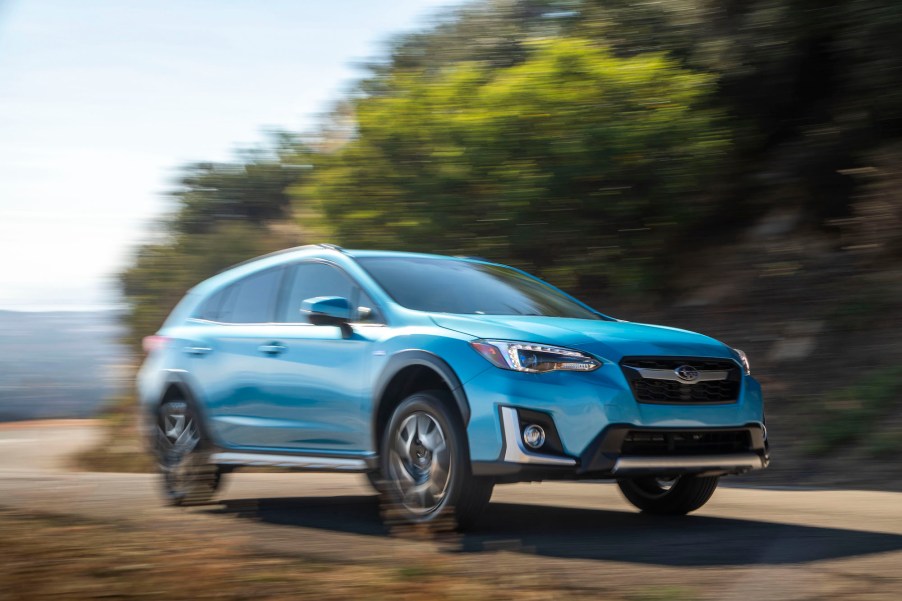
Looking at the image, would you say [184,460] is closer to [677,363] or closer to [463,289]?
[463,289]

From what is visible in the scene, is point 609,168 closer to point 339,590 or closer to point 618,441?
point 618,441

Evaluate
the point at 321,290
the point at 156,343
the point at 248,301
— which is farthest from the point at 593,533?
the point at 156,343

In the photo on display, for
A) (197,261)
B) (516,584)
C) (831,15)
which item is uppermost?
(831,15)

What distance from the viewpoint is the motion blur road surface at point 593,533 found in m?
5.27

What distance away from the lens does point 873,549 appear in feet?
20.1

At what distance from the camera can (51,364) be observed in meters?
7.38

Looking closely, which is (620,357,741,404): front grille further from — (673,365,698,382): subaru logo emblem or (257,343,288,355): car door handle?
(257,343,288,355): car door handle

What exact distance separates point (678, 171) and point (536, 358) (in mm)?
9109

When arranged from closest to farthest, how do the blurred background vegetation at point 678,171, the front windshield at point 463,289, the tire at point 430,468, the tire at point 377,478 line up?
the tire at point 430,468 < the tire at point 377,478 < the front windshield at point 463,289 < the blurred background vegetation at point 678,171

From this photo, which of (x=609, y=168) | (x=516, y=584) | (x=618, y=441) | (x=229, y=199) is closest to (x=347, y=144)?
(x=609, y=168)

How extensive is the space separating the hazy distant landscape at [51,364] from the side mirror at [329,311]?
147 centimetres

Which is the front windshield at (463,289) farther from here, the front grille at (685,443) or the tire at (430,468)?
the front grille at (685,443)

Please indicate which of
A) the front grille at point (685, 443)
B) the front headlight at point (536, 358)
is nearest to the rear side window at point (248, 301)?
the front headlight at point (536, 358)

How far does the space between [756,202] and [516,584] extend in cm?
1177
